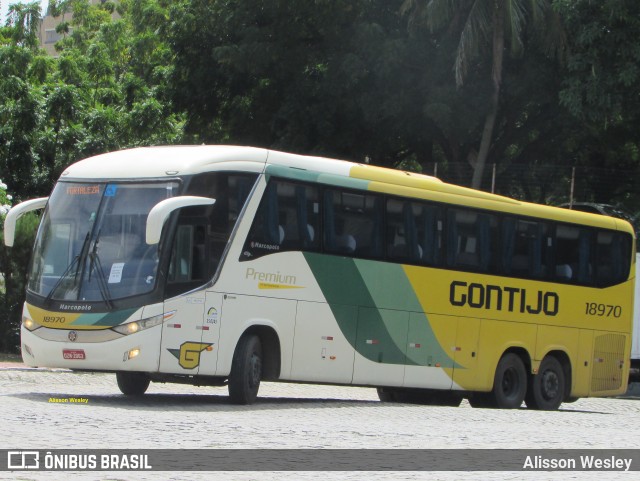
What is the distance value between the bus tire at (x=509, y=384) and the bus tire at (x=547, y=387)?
29 centimetres

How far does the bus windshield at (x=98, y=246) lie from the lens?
15602 millimetres

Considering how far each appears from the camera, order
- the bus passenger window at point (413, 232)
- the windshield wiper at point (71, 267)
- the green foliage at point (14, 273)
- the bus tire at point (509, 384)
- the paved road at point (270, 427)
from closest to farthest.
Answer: the paved road at point (270, 427) < the windshield wiper at point (71, 267) < the bus passenger window at point (413, 232) < the bus tire at point (509, 384) < the green foliage at point (14, 273)

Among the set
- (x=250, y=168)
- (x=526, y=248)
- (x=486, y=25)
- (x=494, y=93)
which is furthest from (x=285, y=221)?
(x=494, y=93)

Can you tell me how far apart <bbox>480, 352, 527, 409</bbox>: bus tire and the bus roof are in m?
2.80

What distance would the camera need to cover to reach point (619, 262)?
23.4m

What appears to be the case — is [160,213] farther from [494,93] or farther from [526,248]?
[494,93]

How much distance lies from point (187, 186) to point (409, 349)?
17.0 ft

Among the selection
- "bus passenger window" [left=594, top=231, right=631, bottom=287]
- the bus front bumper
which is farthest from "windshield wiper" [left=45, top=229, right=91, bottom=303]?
"bus passenger window" [left=594, top=231, right=631, bottom=287]

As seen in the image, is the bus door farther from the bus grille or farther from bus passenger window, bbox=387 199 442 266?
the bus grille

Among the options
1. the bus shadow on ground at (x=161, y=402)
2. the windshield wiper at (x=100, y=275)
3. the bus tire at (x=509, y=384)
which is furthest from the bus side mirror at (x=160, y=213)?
the bus tire at (x=509, y=384)

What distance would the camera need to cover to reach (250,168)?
54.6ft

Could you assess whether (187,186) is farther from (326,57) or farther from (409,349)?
(326,57)

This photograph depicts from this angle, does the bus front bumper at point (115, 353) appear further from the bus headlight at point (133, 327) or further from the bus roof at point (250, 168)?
the bus roof at point (250, 168)

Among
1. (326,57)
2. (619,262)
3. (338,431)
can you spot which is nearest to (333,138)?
(326,57)
